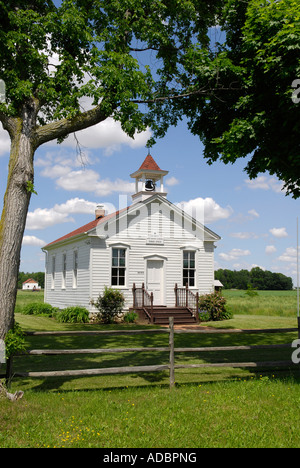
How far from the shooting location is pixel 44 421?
673cm

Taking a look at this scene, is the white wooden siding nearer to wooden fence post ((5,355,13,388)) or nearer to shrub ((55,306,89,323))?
shrub ((55,306,89,323))

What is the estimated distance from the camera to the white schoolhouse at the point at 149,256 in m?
25.1

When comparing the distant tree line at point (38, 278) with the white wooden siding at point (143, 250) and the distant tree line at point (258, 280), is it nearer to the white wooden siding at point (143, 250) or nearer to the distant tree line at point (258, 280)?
the distant tree line at point (258, 280)

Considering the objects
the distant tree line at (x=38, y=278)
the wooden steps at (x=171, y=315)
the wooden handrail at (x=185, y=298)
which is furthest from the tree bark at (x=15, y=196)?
the distant tree line at (x=38, y=278)

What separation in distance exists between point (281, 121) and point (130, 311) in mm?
17671

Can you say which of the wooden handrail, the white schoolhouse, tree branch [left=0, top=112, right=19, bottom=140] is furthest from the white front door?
tree branch [left=0, top=112, right=19, bottom=140]

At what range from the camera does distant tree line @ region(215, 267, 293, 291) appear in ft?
330

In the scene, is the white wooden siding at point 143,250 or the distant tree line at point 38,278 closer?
the white wooden siding at point 143,250

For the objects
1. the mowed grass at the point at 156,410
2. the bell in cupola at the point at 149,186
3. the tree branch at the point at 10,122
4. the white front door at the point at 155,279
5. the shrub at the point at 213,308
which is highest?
the bell in cupola at the point at 149,186

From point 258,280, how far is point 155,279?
78531mm

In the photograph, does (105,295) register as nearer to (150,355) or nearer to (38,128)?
(150,355)

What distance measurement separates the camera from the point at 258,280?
101 m

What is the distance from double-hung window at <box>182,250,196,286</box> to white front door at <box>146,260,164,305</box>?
57.4 inches

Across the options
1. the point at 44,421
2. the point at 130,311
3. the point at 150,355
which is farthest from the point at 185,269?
the point at 44,421
